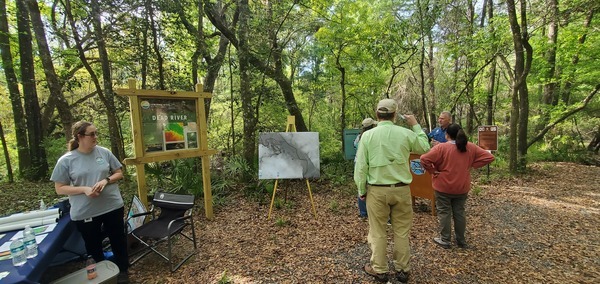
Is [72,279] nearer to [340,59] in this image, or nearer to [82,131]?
[82,131]

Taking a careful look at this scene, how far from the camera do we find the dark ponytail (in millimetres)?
3070

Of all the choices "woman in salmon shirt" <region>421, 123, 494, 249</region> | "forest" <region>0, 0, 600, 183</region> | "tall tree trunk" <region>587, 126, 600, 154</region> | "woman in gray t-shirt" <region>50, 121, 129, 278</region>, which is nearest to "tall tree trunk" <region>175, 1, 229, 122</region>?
"forest" <region>0, 0, 600, 183</region>

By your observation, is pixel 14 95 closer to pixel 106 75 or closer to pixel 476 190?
→ pixel 106 75

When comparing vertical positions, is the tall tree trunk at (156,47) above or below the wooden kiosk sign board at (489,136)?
above

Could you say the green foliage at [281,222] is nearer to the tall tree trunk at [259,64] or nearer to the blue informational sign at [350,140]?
the blue informational sign at [350,140]

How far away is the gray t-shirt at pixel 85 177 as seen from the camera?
2.46 m

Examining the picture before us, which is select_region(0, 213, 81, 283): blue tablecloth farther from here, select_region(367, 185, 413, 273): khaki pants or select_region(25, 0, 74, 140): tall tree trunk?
select_region(25, 0, 74, 140): tall tree trunk

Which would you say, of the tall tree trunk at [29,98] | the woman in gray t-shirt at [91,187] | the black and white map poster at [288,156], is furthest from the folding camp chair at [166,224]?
the tall tree trunk at [29,98]

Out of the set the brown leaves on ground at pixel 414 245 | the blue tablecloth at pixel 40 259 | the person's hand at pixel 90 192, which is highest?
the person's hand at pixel 90 192

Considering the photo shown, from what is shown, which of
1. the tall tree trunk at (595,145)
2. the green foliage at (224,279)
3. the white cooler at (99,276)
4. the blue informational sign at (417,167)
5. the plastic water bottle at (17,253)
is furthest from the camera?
the tall tree trunk at (595,145)

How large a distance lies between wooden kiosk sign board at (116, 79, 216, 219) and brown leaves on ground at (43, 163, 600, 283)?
3.47 feet

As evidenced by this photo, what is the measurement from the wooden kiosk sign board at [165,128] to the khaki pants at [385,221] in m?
2.94

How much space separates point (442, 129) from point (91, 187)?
523 centimetres

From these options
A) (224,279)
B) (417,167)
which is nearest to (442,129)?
(417,167)
